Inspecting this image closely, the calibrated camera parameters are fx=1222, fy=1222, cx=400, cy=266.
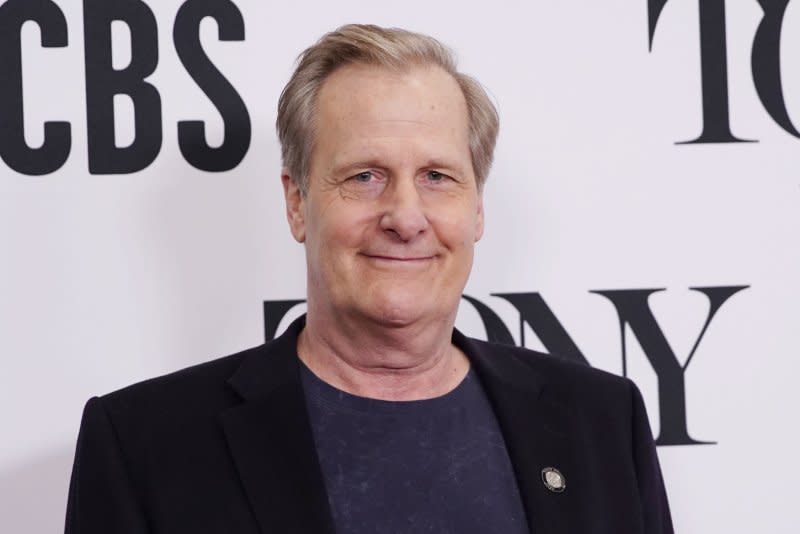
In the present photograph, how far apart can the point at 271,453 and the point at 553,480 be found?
39 cm

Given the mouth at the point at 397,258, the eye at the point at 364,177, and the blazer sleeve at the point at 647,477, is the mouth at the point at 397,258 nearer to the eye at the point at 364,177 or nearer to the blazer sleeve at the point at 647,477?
the eye at the point at 364,177

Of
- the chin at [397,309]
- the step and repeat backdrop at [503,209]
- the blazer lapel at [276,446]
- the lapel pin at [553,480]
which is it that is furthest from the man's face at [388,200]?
the step and repeat backdrop at [503,209]

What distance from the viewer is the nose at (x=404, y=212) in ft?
5.29

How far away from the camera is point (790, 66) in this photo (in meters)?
2.20

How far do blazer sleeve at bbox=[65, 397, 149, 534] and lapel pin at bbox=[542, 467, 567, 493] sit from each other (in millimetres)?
534

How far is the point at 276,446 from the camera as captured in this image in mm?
1599

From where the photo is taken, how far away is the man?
5.20 feet

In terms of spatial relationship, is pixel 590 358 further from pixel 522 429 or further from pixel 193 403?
pixel 193 403

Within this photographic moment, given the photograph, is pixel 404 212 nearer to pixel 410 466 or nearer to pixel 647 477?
pixel 410 466

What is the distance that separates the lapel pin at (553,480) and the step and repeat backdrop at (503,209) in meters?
0.49

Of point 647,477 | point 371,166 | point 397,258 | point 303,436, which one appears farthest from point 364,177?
point 647,477

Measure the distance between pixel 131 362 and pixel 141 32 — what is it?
0.56m

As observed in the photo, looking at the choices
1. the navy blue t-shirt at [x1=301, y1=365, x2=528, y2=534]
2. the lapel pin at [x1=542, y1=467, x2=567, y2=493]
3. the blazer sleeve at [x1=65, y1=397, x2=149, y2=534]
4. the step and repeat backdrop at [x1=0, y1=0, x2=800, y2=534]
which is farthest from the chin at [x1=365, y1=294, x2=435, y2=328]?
the step and repeat backdrop at [x1=0, y1=0, x2=800, y2=534]

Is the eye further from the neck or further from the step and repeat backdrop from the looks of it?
the step and repeat backdrop
